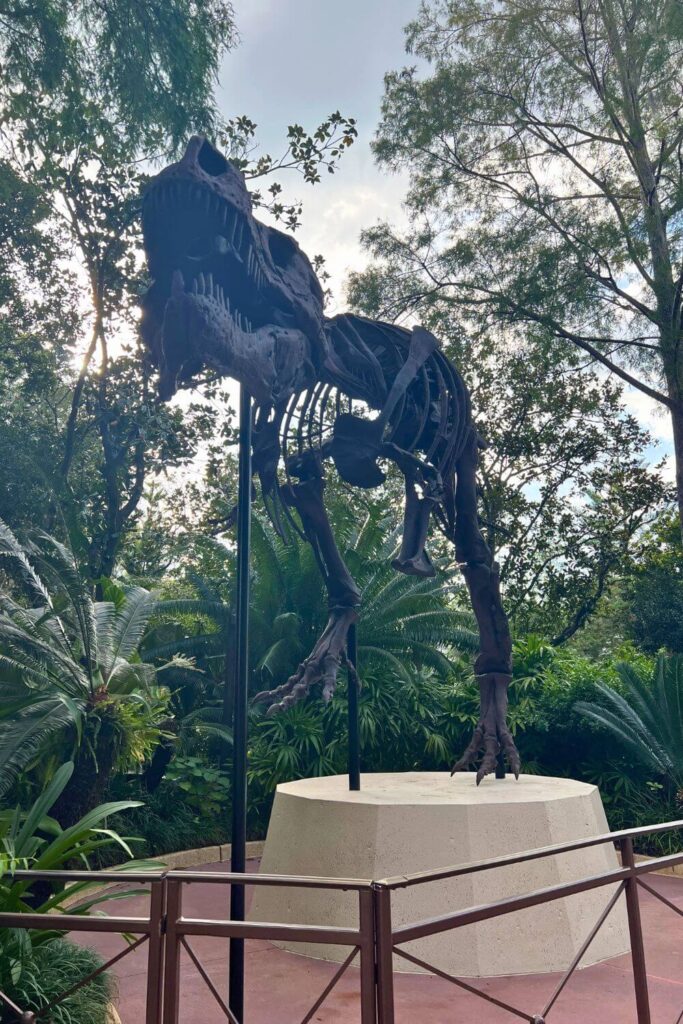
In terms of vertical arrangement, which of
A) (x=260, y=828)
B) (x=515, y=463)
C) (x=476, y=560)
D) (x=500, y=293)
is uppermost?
(x=500, y=293)

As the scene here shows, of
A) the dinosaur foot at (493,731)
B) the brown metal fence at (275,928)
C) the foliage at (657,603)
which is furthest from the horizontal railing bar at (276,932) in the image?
the foliage at (657,603)

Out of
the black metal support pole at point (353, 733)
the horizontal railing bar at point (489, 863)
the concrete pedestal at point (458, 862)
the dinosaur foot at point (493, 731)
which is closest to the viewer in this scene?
the horizontal railing bar at point (489, 863)

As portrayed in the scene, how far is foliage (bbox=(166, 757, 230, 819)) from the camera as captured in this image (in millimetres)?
9227

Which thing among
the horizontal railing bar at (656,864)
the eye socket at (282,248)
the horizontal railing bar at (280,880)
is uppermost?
the eye socket at (282,248)

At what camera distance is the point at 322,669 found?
15.6 feet

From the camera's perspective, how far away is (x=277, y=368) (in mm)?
4375

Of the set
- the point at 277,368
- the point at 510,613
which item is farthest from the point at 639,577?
the point at 277,368

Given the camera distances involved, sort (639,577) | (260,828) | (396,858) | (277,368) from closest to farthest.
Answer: (277,368) < (396,858) < (260,828) < (639,577)

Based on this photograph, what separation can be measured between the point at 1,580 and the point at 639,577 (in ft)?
33.5

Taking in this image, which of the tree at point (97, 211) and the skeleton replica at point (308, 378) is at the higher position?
the tree at point (97, 211)

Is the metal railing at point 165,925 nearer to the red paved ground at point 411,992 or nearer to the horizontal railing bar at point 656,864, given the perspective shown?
the horizontal railing bar at point 656,864

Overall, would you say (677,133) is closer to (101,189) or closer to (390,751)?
(101,189)

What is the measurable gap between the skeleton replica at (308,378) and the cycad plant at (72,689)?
2.64m

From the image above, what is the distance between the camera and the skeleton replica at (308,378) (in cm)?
351
